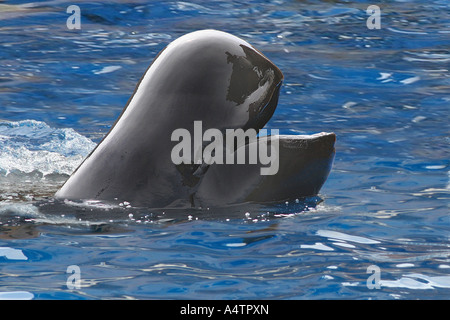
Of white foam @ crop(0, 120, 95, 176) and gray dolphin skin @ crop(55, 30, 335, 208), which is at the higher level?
gray dolphin skin @ crop(55, 30, 335, 208)

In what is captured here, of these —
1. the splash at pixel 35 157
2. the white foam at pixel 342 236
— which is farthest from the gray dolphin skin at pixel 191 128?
the splash at pixel 35 157

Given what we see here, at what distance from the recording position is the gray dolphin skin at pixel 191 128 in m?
4.15

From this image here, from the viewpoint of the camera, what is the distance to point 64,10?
12.1 m

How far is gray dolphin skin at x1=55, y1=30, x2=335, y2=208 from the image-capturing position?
4.15 meters

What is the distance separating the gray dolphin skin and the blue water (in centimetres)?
10

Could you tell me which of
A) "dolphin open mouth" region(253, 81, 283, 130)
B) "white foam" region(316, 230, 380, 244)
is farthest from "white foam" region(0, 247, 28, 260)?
"white foam" region(316, 230, 380, 244)

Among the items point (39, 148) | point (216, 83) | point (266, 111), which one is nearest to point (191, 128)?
point (216, 83)

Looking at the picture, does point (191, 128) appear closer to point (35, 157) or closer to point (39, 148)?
point (35, 157)

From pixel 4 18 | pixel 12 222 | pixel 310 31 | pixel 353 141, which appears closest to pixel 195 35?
pixel 12 222

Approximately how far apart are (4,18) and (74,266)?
8729mm

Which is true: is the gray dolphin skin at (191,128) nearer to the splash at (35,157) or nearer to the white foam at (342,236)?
the white foam at (342,236)

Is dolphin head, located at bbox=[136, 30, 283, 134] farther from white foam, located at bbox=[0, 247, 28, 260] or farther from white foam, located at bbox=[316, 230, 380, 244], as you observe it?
white foam, located at bbox=[0, 247, 28, 260]
